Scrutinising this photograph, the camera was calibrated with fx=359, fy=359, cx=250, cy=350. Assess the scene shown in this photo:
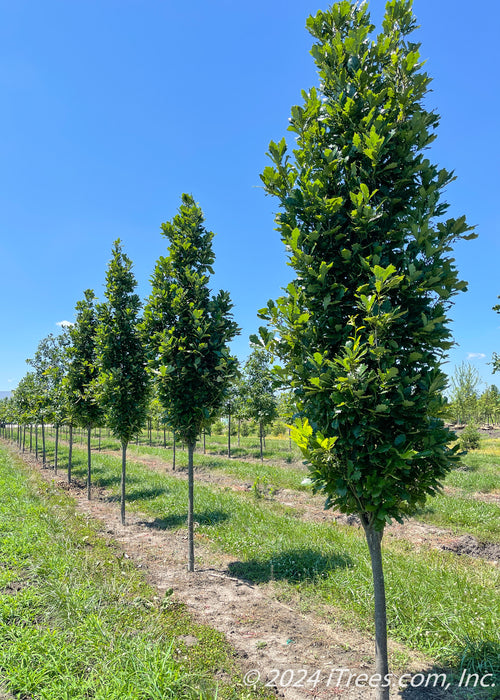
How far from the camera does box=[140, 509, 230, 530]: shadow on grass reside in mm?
10594

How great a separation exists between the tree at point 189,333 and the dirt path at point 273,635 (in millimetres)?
791

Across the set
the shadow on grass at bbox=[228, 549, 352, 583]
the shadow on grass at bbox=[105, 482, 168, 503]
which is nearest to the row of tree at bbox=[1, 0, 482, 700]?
the shadow on grass at bbox=[228, 549, 352, 583]

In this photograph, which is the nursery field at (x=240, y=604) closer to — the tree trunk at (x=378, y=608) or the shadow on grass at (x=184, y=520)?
the shadow on grass at (x=184, y=520)

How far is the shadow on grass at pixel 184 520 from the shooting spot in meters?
10.6

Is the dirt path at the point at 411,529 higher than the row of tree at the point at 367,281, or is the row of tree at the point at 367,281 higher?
the row of tree at the point at 367,281

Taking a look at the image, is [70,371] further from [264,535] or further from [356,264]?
[356,264]

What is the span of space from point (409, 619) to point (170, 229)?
27.2ft

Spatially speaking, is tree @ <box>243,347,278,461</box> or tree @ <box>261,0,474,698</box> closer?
tree @ <box>261,0,474,698</box>

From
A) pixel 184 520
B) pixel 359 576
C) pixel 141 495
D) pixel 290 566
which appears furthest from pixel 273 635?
pixel 141 495

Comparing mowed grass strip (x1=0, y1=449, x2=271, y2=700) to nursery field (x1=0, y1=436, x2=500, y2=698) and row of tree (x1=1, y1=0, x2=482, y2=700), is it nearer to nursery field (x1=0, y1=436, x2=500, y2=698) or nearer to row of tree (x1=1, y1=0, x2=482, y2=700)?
nursery field (x1=0, y1=436, x2=500, y2=698)

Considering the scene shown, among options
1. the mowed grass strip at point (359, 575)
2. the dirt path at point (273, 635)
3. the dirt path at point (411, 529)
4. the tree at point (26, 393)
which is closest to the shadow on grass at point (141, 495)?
the mowed grass strip at point (359, 575)

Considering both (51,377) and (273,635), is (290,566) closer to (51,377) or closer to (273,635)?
(273,635)

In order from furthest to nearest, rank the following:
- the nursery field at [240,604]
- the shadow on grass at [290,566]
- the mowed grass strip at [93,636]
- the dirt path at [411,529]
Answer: the dirt path at [411,529], the shadow on grass at [290,566], the nursery field at [240,604], the mowed grass strip at [93,636]

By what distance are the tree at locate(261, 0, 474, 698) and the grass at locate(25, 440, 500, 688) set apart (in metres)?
1.67
